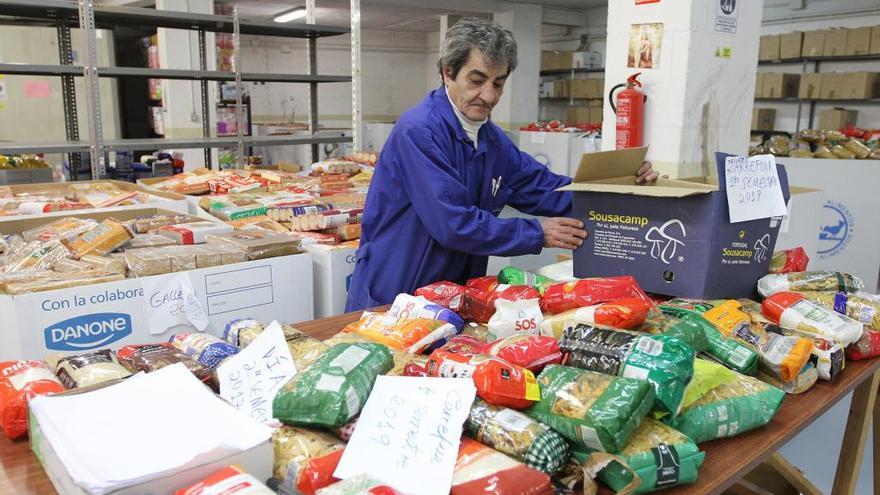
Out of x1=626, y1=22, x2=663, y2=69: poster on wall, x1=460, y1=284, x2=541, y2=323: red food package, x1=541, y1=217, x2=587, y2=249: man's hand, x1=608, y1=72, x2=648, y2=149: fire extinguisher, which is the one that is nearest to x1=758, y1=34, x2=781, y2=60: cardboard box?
x1=626, y1=22, x2=663, y2=69: poster on wall

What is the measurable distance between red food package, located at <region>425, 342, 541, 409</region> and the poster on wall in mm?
2942

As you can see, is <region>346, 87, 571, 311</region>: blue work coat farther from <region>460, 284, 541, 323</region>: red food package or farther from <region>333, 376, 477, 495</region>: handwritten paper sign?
<region>333, 376, 477, 495</region>: handwritten paper sign

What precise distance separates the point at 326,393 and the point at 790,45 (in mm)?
9520

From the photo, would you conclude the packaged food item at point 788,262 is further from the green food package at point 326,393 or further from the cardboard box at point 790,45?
the cardboard box at point 790,45

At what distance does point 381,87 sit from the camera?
A: 15.0 metres

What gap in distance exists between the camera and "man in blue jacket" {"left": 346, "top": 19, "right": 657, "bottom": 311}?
190 cm

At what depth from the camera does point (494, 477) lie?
89 centimetres

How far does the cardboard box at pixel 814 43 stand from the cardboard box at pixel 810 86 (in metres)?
0.29

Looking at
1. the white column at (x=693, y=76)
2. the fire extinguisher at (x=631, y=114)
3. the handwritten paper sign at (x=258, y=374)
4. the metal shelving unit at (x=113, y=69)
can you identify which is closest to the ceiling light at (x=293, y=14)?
the metal shelving unit at (x=113, y=69)

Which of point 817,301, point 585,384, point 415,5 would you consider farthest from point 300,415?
point 415,5

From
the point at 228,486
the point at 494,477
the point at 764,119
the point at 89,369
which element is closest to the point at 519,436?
the point at 494,477

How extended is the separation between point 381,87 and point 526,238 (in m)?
13.6

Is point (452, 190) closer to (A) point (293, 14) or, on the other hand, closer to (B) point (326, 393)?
(B) point (326, 393)

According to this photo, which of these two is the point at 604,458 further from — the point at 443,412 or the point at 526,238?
the point at 526,238
